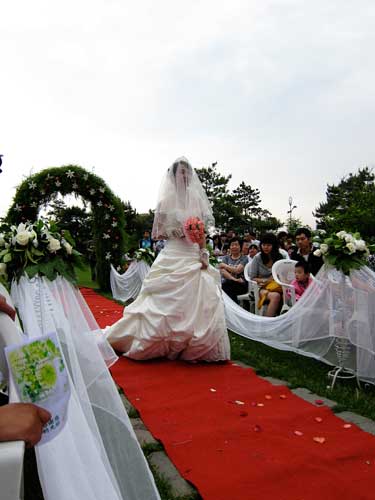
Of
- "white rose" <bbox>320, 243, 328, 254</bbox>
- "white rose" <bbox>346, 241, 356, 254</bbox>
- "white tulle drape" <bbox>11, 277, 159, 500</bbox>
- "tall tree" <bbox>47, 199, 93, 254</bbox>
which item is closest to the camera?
"white tulle drape" <bbox>11, 277, 159, 500</bbox>

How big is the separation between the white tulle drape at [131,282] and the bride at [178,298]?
4.90 metres

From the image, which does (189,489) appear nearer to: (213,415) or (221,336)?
(213,415)

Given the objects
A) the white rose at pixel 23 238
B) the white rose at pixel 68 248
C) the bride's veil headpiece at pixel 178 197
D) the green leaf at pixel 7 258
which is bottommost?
the green leaf at pixel 7 258

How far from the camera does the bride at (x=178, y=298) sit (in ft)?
14.8

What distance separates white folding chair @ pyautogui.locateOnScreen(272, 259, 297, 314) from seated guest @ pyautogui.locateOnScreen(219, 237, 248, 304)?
4.76 feet

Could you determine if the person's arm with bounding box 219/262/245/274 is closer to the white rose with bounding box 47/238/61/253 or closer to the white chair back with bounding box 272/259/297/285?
the white chair back with bounding box 272/259/297/285

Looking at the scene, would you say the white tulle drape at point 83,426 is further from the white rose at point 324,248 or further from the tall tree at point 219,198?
the tall tree at point 219,198

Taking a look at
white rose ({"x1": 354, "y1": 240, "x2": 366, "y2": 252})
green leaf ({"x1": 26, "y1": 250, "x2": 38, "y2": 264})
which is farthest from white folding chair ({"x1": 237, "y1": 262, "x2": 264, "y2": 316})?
green leaf ({"x1": 26, "y1": 250, "x2": 38, "y2": 264})

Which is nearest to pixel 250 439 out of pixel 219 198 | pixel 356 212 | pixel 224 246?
pixel 224 246

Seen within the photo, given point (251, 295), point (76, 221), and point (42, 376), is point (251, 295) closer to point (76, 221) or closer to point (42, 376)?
point (42, 376)

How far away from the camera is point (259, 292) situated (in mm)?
6004

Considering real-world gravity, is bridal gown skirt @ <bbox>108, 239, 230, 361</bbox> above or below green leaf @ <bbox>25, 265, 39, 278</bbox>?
below

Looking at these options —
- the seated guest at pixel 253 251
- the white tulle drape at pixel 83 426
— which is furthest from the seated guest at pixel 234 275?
the white tulle drape at pixel 83 426

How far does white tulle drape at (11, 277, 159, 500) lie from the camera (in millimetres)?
1465
